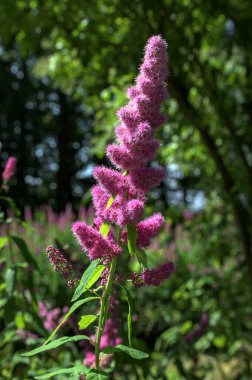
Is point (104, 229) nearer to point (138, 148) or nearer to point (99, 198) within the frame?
point (99, 198)

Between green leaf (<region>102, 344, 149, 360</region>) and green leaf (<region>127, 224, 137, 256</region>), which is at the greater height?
green leaf (<region>127, 224, 137, 256</region>)

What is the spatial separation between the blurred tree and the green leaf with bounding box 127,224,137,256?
6.49ft

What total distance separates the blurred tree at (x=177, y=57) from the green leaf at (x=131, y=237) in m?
1.98

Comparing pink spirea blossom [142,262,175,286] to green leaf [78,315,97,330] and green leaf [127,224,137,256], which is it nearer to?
green leaf [127,224,137,256]

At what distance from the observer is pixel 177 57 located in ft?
11.0

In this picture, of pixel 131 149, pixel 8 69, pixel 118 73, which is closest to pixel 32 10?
pixel 118 73

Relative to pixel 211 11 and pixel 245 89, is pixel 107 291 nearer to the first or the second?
pixel 211 11

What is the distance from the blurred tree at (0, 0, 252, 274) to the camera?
349cm

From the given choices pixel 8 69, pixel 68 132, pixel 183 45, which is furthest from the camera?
pixel 68 132

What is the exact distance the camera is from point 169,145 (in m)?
4.65

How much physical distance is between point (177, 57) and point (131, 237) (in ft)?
7.29

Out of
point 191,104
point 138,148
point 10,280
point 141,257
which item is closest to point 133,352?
point 141,257

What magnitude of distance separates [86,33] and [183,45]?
651 mm

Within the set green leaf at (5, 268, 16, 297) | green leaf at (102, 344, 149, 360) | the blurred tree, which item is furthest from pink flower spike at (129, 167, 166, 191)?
the blurred tree
